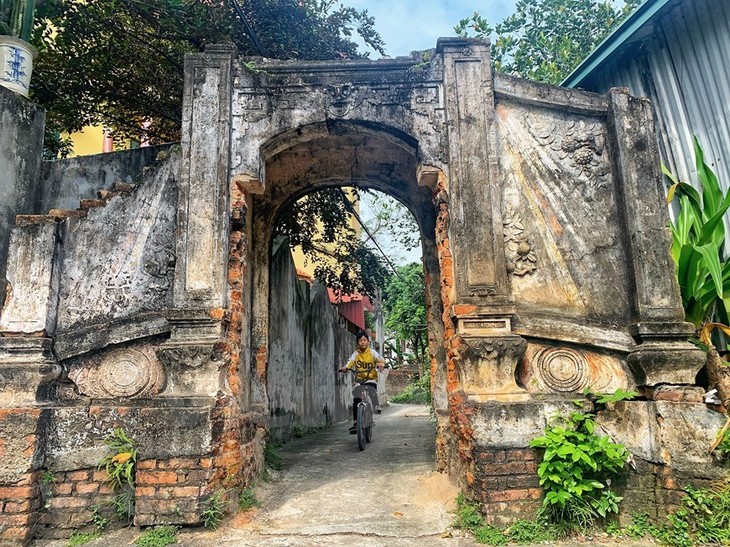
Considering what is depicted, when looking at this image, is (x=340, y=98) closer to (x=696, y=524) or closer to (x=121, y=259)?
(x=121, y=259)

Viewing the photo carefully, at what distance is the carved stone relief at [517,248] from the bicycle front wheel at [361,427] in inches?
144

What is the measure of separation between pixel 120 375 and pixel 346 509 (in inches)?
84.5

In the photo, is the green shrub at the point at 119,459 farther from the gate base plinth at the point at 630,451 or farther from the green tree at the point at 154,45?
the green tree at the point at 154,45

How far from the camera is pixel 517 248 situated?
14.9 ft

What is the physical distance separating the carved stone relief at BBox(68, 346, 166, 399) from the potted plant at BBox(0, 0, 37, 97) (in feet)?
9.36

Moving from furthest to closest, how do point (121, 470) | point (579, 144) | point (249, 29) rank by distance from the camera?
point (249, 29) → point (579, 144) → point (121, 470)

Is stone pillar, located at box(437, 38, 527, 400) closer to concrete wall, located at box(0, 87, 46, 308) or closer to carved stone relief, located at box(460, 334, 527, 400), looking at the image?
carved stone relief, located at box(460, 334, 527, 400)

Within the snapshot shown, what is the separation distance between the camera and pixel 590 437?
12.9ft

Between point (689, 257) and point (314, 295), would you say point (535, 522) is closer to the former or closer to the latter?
point (689, 257)

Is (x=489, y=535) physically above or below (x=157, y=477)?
below

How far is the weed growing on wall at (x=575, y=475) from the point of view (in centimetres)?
378

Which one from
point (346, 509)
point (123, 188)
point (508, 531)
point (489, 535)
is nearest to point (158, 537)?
point (346, 509)

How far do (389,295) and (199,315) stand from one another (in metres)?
19.4

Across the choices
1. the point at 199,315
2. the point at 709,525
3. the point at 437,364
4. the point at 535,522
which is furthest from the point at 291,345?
the point at 709,525
